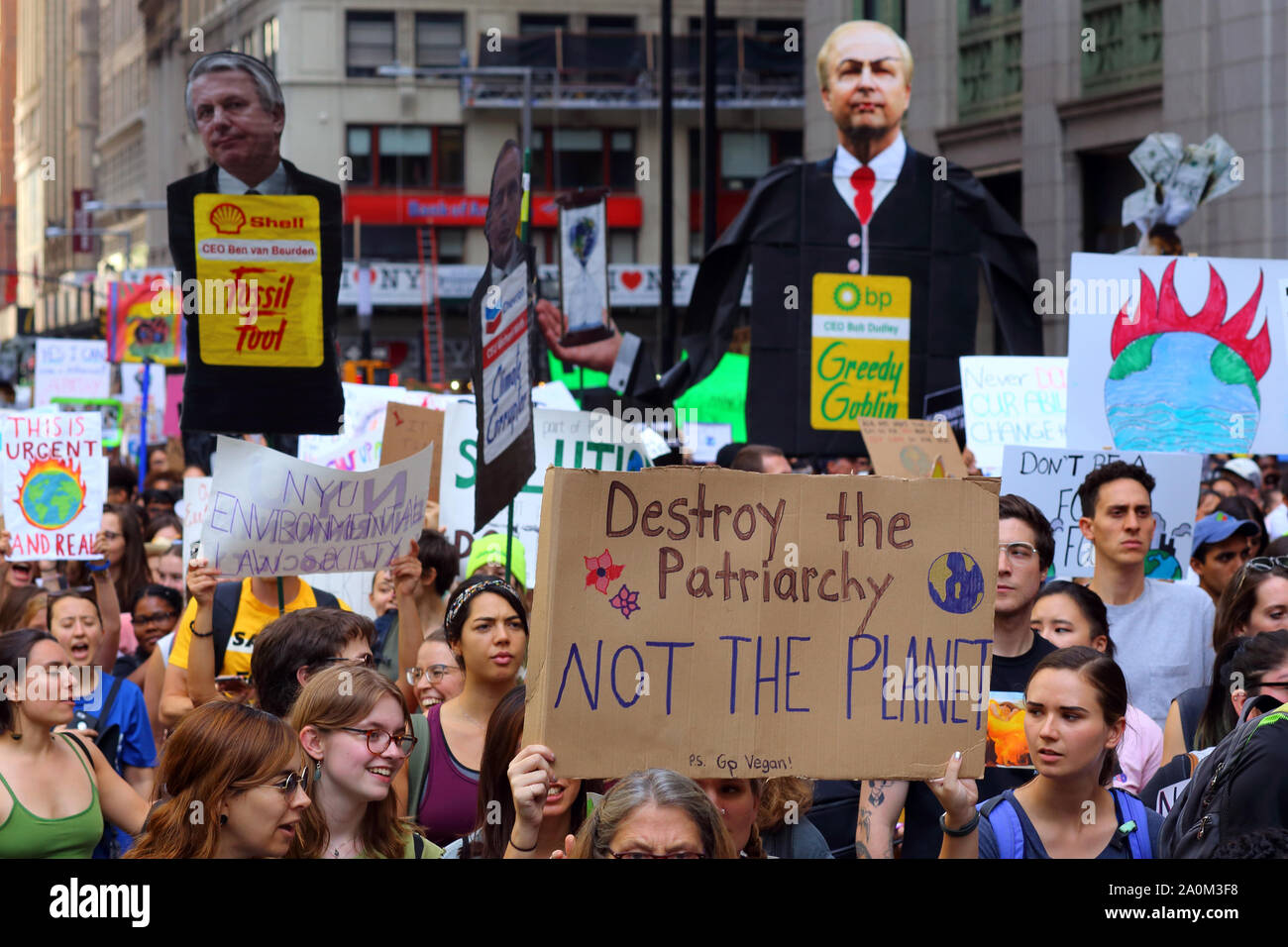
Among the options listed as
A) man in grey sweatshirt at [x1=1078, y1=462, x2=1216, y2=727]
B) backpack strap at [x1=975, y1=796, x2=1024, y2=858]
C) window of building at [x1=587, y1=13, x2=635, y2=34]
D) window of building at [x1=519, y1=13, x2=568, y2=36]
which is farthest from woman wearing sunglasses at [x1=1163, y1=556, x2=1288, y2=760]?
window of building at [x1=519, y1=13, x2=568, y2=36]

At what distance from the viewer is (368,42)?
54594 mm

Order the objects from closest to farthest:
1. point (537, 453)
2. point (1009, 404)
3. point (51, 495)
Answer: point (537, 453) < point (51, 495) < point (1009, 404)

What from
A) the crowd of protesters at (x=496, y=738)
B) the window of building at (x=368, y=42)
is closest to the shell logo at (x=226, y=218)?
the crowd of protesters at (x=496, y=738)

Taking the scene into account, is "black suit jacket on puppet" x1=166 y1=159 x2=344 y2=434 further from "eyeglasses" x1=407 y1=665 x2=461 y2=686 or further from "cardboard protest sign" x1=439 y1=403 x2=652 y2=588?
"eyeglasses" x1=407 y1=665 x2=461 y2=686

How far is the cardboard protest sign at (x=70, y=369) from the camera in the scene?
20844 mm

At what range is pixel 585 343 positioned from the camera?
10547 millimetres

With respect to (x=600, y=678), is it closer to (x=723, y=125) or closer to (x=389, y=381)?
(x=389, y=381)

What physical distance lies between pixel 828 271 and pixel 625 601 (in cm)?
727

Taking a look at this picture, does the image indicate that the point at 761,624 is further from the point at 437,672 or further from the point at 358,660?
the point at 437,672

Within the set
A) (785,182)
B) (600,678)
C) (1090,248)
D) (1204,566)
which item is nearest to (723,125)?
(1090,248)

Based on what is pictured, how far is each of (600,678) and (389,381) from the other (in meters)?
20.9

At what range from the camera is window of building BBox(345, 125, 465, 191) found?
55.0 m

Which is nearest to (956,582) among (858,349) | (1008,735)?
(1008,735)

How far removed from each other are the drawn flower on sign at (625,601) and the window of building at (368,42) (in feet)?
174
